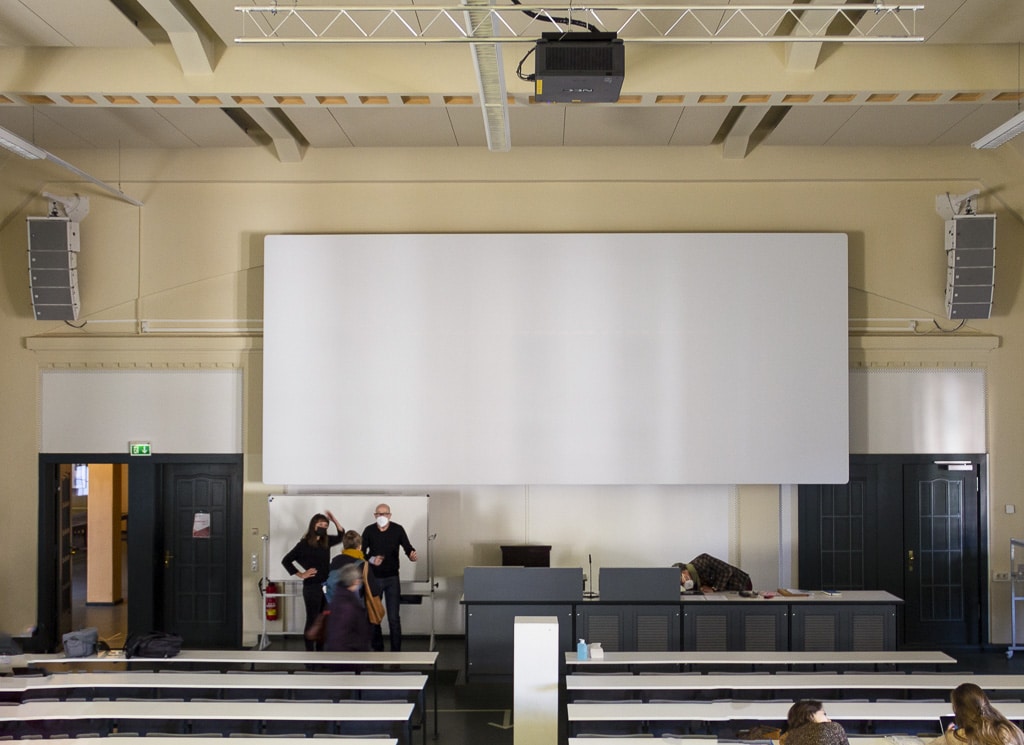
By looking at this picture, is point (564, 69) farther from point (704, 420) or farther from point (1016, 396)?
point (1016, 396)

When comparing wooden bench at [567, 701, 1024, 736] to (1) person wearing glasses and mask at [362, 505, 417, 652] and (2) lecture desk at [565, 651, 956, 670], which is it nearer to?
(2) lecture desk at [565, 651, 956, 670]

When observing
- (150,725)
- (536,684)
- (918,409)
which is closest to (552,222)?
(918,409)

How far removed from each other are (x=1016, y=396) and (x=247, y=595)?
8.20 m

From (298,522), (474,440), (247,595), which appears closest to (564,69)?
(474,440)

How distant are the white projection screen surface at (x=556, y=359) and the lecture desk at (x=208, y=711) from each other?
366cm

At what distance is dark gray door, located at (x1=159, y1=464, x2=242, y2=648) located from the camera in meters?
9.19

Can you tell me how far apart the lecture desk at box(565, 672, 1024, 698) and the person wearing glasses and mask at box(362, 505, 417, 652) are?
273cm

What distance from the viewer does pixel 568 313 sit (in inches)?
347

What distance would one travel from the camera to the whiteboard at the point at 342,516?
901cm

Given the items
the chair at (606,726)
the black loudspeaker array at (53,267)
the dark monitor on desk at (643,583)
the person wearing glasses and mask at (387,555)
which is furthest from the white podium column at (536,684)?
the black loudspeaker array at (53,267)

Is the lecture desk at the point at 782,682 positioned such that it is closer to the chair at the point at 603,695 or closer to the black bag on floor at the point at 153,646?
the chair at the point at 603,695

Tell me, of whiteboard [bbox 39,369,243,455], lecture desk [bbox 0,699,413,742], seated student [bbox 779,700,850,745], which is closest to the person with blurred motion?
lecture desk [bbox 0,699,413,742]

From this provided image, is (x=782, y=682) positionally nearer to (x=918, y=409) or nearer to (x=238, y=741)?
(x=238, y=741)

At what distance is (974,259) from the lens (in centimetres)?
878
